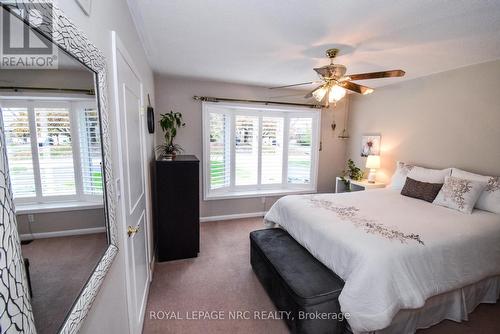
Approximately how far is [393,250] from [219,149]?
2857 millimetres

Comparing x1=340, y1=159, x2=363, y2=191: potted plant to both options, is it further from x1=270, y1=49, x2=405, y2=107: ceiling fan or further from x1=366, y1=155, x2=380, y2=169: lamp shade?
x1=270, y1=49, x2=405, y2=107: ceiling fan

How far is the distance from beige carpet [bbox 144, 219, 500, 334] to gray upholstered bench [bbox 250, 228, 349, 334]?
202mm

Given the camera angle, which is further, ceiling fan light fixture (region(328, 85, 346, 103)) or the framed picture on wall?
the framed picture on wall

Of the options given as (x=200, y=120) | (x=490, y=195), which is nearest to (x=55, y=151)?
(x=200, y=120)

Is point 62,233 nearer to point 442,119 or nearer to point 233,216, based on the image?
point 233,216

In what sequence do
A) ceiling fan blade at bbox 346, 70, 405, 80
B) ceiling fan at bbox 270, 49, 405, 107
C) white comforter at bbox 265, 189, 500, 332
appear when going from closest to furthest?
white comforter at bbox 265, 189, 500, 332 → ceiling fan blade at bbox 346, 70, 405, 80 → ceiling fan at bbox 270, 49, 405, 107

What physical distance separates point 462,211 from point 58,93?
332 centimetres

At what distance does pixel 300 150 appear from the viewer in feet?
14.4

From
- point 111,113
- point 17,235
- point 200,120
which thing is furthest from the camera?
point 200,120

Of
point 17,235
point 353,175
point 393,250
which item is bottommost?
point 393,250

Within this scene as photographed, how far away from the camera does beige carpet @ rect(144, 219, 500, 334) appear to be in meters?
1.85

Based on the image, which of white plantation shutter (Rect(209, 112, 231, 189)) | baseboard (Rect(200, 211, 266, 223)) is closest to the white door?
white plantation shutter (Rect(209, 112, 231, 189))

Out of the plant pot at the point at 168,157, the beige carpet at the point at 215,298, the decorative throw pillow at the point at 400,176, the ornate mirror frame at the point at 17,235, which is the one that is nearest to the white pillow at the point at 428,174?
the decorative throw pillow at the point at 400,176

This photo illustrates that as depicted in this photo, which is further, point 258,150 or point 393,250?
point 258,150
